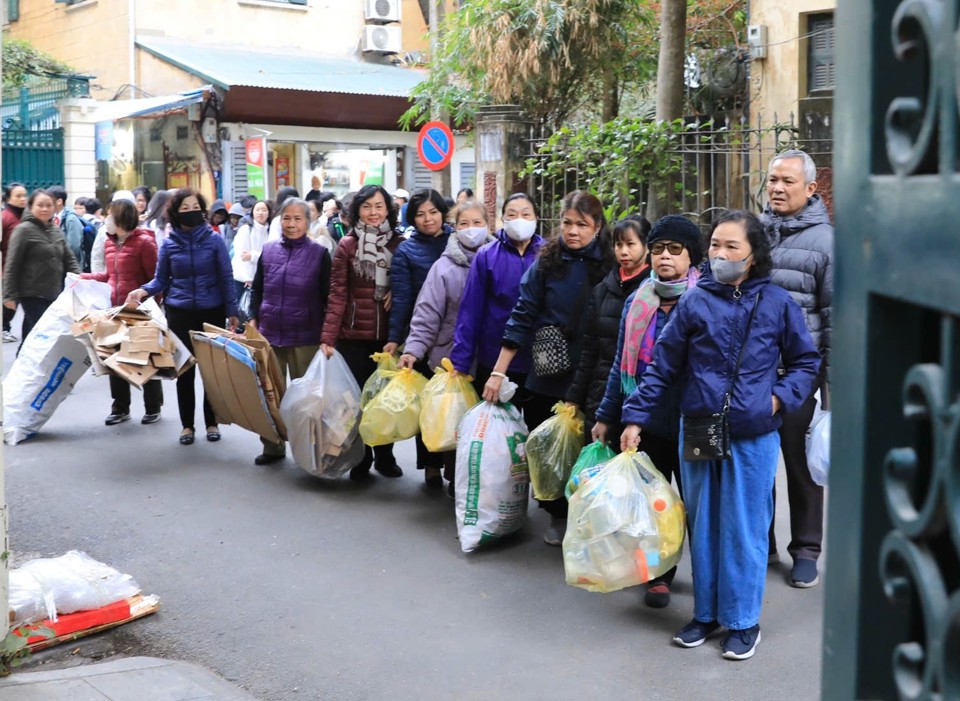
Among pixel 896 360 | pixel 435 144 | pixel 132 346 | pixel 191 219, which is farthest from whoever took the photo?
pixel 435 144

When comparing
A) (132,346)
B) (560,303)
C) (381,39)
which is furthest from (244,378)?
(381,39)

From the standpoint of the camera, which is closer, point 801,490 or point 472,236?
point 801,490

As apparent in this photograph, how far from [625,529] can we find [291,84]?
20.1 meters

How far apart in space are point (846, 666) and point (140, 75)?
24.6 meters

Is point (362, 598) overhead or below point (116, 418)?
below

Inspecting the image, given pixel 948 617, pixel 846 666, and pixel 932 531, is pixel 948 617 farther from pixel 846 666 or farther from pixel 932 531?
pixel 846 666

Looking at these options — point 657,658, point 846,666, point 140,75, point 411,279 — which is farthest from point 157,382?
point 140,75

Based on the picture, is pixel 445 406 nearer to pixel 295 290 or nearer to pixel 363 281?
pixel 363 281

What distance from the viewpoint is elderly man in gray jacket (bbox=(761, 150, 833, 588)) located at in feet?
18.3

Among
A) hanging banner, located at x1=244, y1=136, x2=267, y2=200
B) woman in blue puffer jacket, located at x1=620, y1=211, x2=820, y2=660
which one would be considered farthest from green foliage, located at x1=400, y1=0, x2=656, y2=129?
woman in blue puffer jacket, located at x1=620, y1=211, x2=820, y2=660

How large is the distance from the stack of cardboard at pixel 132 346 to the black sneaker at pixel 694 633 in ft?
14.9

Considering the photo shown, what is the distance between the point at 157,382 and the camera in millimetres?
9977

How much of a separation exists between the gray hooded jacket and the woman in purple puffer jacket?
3.43 m

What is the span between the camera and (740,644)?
4840 mm
